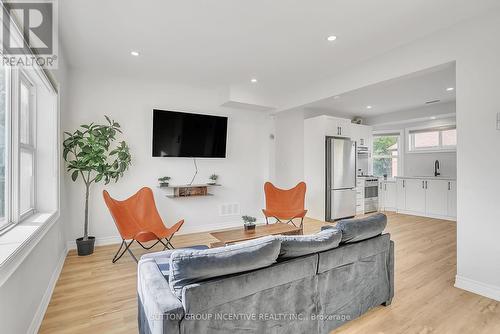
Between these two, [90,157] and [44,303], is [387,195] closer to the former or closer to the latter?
[90,157]

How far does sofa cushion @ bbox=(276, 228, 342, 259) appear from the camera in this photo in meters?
1.67

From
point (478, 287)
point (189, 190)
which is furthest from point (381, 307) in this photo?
point (189, 190)

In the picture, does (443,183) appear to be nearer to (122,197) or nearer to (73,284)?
(122,197)

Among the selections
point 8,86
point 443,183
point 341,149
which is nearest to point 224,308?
point 8,86

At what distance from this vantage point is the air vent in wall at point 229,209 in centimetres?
513

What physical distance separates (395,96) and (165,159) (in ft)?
15.1

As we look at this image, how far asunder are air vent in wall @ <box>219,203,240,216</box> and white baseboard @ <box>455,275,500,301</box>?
357cm

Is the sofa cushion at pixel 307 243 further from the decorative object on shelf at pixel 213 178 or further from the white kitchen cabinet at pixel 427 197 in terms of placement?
the white kitchen cabinet at pixel 427 197

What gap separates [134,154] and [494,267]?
4.71m

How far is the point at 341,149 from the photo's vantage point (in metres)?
5.72

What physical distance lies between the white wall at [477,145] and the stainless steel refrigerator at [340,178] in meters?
2.92

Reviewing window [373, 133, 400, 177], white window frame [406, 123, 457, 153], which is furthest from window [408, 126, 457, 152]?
window [373, 133, 400, 177]

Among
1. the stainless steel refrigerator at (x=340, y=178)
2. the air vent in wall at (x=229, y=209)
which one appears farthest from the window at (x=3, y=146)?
the stainless steel refrigerator at (x=340, y=178)

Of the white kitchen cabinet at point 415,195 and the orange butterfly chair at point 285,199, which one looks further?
the white kitchen cabinet at point 415,195
